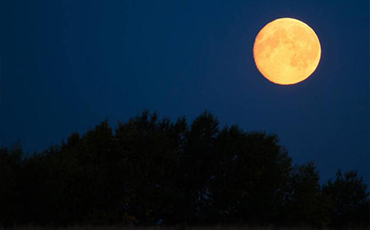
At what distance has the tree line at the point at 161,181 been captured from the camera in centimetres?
4809

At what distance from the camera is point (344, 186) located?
84000 millimetres

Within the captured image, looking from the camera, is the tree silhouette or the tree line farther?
the tree silhouette

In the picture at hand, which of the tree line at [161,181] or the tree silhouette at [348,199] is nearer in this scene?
the tree line at [161,181]

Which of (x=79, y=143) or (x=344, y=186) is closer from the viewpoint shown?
(x=79, y=143)

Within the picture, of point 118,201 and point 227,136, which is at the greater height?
point 227,136

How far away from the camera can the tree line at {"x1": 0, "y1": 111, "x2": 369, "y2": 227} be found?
4809 centimetres

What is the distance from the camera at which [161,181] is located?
5612 cm

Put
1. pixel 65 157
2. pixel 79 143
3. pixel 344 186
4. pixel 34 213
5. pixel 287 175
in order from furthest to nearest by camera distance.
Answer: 1. pixel 344 186
2. pixel 287 175
3. pixel 79 143
4. pixel 65 157
5. pixel 34 213

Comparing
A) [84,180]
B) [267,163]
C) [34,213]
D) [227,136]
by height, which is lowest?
[34,213]

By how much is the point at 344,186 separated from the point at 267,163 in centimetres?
3262

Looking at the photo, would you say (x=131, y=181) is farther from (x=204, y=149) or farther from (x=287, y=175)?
(x=287, y=175)

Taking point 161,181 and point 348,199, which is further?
point 348,199

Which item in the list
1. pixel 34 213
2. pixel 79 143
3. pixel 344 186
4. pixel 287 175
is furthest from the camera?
pixel 344 186

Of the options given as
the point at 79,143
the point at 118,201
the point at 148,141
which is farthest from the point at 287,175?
the point at 79,143
